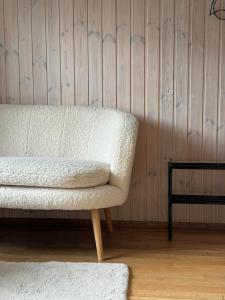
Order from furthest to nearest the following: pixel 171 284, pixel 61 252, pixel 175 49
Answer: pixel 175 49 → pixel 61 252 → pixel 171 284

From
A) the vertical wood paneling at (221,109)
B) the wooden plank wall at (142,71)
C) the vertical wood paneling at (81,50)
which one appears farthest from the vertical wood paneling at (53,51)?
the vertical wood paneling at (221,109)

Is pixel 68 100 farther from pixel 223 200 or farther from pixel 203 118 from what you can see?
pixel 223 200

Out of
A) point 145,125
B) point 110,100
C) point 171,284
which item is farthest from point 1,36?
point 171,284

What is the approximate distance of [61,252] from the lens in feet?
8.39

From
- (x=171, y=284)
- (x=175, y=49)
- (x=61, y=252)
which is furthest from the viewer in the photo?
(x=175, y=49)

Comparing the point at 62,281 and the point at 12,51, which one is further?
the point at 12,51

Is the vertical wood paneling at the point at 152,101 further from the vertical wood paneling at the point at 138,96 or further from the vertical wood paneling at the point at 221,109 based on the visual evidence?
the vertical wood paneling at the point at 221,109

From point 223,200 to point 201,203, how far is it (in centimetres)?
12

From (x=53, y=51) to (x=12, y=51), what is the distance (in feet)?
0.87

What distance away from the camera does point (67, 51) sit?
9.68 feet

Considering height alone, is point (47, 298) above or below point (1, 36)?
below

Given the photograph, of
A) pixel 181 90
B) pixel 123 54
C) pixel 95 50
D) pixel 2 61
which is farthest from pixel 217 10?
pixel 2 61

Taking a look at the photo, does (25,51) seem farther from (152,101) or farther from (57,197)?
(57,197)

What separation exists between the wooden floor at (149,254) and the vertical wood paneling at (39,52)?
856 millimetres
